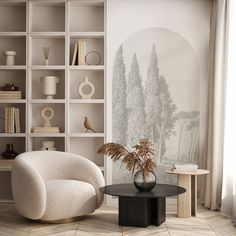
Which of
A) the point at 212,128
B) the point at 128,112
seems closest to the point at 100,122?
the point at 128,112

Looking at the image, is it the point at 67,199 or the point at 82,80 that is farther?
the point at 82,80

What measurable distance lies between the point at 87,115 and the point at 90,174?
49.4 inches

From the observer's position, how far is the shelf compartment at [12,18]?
6.39 metres

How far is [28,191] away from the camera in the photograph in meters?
4.84

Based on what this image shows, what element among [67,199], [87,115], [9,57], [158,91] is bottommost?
[67,199]

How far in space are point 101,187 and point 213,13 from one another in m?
2.64

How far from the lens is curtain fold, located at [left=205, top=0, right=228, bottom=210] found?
5773mm

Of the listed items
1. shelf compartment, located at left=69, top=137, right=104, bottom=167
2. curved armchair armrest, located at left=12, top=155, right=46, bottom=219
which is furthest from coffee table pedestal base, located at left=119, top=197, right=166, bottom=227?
shelf compartment, located at left=69, top=137, right=104, bottom=167

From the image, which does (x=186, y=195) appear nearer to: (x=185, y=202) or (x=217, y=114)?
(x=185, y=202)

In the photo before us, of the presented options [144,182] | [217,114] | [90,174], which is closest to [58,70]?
[90,174]

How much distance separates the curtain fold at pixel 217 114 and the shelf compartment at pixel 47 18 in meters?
2.01

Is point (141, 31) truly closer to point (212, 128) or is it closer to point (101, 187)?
point (212, 128)

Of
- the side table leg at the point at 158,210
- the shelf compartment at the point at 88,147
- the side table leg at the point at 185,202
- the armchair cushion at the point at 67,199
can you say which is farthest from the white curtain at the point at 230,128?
the shelf compartment at the point at 88,147

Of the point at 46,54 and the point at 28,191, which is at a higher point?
the point at 46,54
